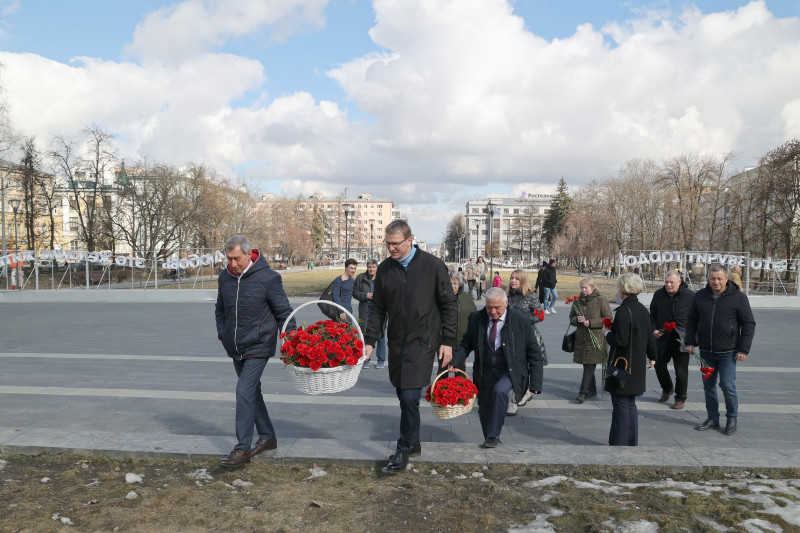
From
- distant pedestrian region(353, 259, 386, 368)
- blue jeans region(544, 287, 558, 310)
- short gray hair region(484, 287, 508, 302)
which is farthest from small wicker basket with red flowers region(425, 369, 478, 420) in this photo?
blue jeans region(544, 287, 558, 310)

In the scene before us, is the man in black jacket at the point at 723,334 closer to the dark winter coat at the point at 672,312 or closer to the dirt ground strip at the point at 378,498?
the dark winter coat at the point at 672,312

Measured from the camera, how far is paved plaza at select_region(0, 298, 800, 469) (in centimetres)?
498

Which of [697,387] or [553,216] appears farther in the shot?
[553,216]

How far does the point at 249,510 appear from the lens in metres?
3.91

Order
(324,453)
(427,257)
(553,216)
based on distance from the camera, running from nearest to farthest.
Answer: (427,257), (324,453), (553,216)

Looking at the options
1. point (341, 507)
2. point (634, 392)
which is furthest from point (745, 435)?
point (341, 507)

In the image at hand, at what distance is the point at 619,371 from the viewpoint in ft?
17.2

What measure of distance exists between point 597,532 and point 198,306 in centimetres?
2027

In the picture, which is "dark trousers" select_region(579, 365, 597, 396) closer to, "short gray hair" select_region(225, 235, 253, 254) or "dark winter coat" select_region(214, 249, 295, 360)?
"dark winter coat" select_region(214, 249, 295, 360)

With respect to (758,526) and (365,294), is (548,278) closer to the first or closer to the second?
(365,294)

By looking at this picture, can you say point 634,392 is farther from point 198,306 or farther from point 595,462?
point 198,306

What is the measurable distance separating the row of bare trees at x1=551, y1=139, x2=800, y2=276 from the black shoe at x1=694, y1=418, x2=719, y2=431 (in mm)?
35271

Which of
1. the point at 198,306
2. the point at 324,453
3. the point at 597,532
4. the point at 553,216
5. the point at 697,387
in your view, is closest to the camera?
the point at 597,532

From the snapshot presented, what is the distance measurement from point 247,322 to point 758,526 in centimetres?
364
